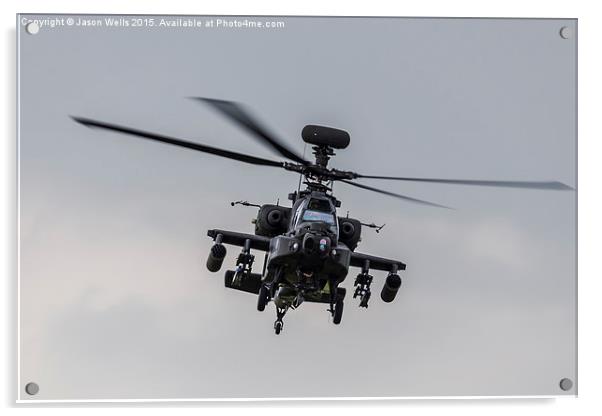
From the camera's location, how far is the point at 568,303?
545 inches

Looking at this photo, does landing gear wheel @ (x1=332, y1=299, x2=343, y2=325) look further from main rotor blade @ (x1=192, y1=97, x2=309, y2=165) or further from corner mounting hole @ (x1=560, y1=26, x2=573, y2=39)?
corner mounting hole @ (x1=560, y1=26, x2=573, y2=39)

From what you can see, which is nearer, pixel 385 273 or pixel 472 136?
pixel 472 136

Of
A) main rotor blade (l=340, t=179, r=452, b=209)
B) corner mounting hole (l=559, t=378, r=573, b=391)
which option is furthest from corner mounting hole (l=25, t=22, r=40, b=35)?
corner mounting hole (l=559, t=378, r=573, b=391)

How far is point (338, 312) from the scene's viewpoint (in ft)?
50.4

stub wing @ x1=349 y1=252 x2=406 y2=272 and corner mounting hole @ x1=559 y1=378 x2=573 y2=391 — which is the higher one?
stub wing @ x1=349 y1=252 x2=406 y2=272

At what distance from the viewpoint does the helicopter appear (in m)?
14.4

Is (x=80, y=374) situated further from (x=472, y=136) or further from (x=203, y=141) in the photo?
(x=472, y=136)

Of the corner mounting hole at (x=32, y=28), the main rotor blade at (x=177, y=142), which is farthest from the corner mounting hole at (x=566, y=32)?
the corner mounting hole at (x=32, y=28)

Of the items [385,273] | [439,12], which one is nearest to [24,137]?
[439,12]

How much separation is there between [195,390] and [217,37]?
158 inches

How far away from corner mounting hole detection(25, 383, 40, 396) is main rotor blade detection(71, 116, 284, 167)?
2940 millimetres
